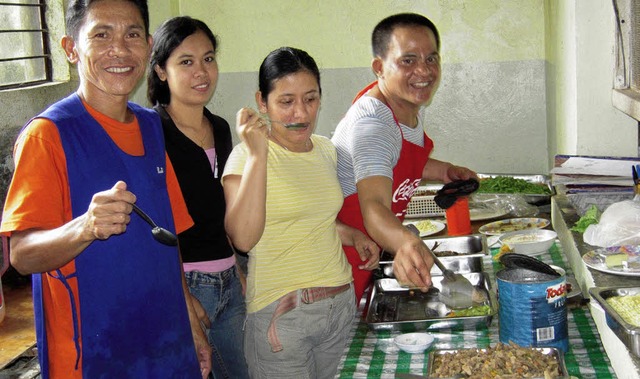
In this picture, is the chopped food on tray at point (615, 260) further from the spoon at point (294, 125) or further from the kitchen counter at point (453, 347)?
the spoon at point (294, 125)

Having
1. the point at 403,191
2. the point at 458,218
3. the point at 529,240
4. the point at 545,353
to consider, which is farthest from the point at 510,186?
the point at 545,353

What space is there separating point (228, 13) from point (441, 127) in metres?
1.84

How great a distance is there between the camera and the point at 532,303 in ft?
6.10

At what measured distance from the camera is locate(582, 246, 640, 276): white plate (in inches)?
82.2

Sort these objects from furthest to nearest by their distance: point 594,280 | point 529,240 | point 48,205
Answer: point 529,240 → point 594,280 → point 48,205

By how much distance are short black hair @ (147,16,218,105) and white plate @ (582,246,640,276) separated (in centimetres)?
152

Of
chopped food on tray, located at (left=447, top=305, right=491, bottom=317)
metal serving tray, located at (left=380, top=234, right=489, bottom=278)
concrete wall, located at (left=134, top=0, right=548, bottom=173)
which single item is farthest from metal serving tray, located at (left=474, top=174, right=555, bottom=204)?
chopped food on tray, located at (left=447, top=305, right=491, bottom=317)

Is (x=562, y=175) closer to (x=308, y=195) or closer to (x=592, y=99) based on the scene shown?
(x=592, y=99)

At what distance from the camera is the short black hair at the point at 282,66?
2.30 m

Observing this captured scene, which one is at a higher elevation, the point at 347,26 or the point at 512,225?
the point at 347,26

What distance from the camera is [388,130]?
2.45m

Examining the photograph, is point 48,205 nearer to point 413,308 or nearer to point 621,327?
point 413,308

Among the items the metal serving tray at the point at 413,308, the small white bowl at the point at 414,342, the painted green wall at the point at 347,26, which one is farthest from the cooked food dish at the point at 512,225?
the painted green wall at the point at 347,26

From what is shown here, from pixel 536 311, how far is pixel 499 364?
0.65 ft
